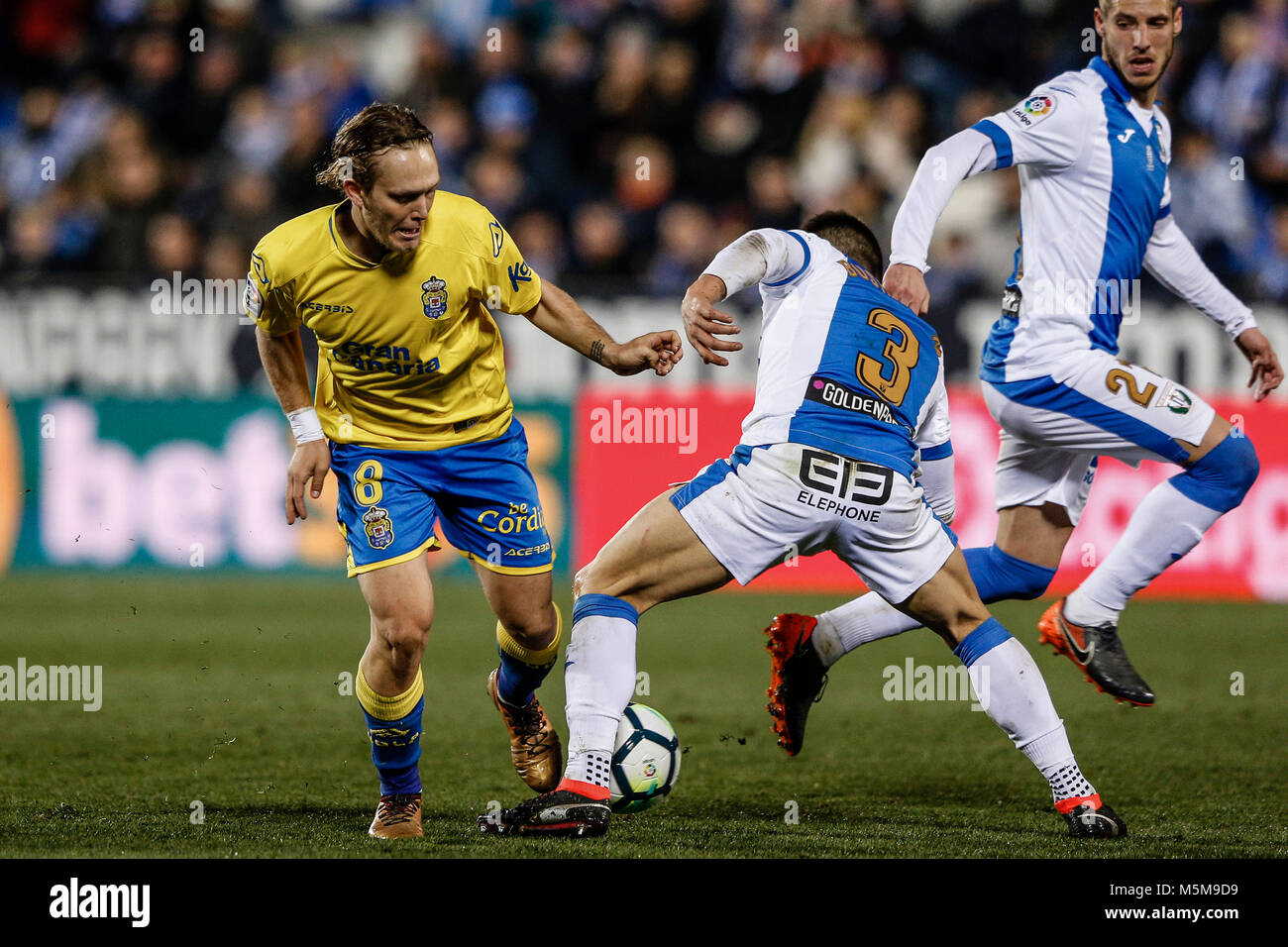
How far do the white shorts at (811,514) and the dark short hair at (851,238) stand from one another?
2.62 ft

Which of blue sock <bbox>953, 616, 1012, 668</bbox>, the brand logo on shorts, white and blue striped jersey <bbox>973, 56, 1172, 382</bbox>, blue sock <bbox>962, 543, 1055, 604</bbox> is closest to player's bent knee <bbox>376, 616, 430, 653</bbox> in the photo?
blue sock <bbox>953, 616, 1012, 668</bbox>

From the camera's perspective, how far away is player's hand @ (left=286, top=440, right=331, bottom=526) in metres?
4.86

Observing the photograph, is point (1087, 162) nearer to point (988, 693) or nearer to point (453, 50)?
point (988, 693)

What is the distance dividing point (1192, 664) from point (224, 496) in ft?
20.0

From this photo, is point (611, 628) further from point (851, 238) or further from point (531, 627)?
point (851, 238)

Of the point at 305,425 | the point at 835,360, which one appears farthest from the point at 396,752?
the point at 835,360

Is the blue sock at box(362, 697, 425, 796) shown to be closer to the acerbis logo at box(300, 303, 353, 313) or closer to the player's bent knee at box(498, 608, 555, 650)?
the player's bent knee at box(498, 608, 555, 650)

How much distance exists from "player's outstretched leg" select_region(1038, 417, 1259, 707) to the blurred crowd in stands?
17.9ft

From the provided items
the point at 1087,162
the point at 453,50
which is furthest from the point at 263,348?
the point at 453,50

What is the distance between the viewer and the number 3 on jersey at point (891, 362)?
16.1ft

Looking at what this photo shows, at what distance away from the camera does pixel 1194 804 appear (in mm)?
5445

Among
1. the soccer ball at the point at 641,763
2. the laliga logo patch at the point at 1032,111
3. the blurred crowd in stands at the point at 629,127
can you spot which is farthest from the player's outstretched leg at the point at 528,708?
the blurred crowd in stands at the point at 629,127

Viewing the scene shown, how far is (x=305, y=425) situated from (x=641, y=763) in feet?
4.77

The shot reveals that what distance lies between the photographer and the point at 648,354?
194 inches
